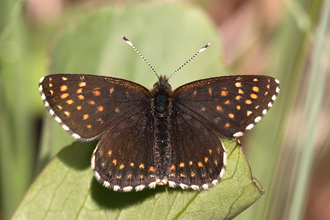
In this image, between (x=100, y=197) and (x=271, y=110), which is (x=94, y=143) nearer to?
(x=100, y=197)

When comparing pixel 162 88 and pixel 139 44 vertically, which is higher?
pixel 139 44

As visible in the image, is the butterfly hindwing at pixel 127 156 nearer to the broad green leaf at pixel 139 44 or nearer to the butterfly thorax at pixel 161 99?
the butterfly thorax at pixel 161 99

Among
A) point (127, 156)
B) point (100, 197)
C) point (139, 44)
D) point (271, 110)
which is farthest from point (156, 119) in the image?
point (271, 110)

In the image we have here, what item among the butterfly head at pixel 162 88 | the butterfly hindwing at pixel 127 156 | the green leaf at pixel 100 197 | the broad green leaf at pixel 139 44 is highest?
the broad green leaf at pixel 139 44

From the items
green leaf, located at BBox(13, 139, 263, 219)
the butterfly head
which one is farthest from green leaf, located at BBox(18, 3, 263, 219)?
the butterfly head

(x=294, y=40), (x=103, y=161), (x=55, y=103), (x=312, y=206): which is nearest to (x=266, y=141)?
(x=294, y=40)

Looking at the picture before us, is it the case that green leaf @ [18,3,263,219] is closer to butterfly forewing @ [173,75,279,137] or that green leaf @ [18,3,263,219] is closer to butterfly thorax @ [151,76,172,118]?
butterfly forewing @ [173,75,279,137]

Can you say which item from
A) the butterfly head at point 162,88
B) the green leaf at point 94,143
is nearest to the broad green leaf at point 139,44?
the green leaf at point 94,143
